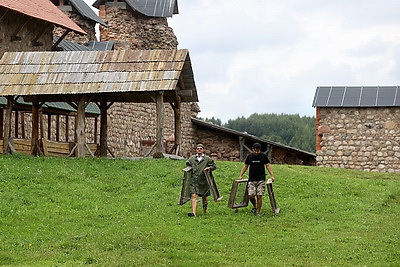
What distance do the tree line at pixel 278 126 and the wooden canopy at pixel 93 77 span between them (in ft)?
189

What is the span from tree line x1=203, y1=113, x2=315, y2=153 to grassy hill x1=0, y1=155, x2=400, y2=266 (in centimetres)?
6123

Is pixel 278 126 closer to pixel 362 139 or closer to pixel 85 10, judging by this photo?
pixel 85 10

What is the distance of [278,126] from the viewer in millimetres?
91688

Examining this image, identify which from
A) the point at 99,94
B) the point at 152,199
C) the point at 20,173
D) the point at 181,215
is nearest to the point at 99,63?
the point at 99,94

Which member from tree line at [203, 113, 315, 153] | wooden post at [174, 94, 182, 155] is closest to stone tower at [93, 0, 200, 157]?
wooden post at [174, 94, 182, 155]

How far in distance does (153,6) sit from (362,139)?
16.5 meters

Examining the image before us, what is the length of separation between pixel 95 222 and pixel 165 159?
26.0 ft

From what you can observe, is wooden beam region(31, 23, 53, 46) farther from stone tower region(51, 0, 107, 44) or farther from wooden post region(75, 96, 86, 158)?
wooden post region(75, 96, 86, 158)

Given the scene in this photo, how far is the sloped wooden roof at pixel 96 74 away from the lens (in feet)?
79.9

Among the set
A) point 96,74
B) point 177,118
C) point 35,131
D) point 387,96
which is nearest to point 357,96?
point 387,96

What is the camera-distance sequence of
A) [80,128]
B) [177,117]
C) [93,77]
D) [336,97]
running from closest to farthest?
1. [93,77]
2. [80,128]
3. [177,117]
4. [336,97]

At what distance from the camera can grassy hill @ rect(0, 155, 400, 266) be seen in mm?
13367

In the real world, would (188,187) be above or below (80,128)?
below

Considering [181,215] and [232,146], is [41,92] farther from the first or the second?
[232,146]
